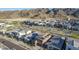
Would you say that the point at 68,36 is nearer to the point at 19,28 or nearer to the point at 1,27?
the point at 19,28

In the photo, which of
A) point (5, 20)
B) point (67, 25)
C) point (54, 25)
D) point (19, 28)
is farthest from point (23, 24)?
point (67, 25)

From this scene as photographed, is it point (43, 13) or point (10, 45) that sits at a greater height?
point (43, 13)

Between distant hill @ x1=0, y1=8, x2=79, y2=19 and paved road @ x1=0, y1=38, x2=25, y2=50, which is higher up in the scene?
distant hill @ x1=0, y1=8, x2=79, y2=19

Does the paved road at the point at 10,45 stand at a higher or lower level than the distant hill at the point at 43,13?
lower
